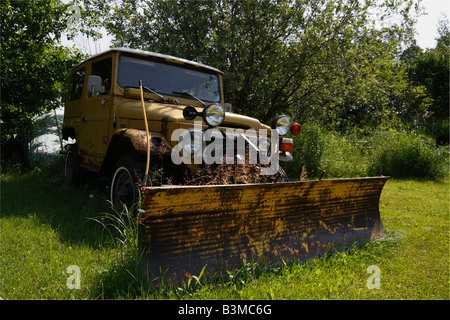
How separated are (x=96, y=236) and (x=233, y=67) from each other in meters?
6.13

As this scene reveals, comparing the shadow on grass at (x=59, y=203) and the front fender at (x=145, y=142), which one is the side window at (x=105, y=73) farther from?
the shadow on grass at (x=59, y=203)

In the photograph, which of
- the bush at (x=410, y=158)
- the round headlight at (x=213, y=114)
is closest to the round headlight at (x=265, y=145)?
the round headlight at (x=213, y=114)

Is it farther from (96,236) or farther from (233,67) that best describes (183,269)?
(233,67)

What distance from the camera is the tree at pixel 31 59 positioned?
723 cm

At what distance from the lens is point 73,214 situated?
3969 mm

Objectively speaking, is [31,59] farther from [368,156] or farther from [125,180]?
[368,156]

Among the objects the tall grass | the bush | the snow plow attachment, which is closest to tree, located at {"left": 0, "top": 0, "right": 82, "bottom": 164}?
the tall grass

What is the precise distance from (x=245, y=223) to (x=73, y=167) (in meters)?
3.70

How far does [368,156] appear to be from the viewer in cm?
905

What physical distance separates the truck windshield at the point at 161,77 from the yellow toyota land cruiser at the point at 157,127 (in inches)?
0.5

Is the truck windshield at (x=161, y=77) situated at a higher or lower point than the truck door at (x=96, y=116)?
higher

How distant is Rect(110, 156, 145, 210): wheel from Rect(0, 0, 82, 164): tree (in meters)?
4.88
